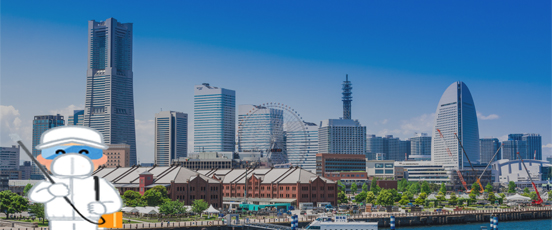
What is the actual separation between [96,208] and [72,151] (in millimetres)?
1540

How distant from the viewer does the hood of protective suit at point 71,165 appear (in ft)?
50.3

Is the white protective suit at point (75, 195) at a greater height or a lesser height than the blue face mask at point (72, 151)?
lesser

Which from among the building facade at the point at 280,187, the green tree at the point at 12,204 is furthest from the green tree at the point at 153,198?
the building facade at the point at 280,187

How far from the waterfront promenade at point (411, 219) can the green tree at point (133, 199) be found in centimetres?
1878

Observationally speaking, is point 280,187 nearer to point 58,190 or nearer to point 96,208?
point 96,208

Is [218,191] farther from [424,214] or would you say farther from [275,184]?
[424,214]

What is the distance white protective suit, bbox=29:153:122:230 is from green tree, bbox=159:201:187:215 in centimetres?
10012

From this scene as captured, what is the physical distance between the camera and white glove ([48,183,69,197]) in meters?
15.2

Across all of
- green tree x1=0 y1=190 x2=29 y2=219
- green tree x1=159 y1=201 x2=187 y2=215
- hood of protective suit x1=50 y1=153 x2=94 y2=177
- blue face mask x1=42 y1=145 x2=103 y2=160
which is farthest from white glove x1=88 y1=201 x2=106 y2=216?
green tree x1=0 y1=190 x2=29 y2=219

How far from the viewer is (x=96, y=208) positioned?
15.4 m

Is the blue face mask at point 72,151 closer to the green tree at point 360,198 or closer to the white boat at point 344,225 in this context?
the white boat at point 344,225

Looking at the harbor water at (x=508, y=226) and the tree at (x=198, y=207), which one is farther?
the harbor water at (x=508, y=226)

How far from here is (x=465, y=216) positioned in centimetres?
13400

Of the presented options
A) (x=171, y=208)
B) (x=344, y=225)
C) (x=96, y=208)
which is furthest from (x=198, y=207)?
(x=96, y=208)
